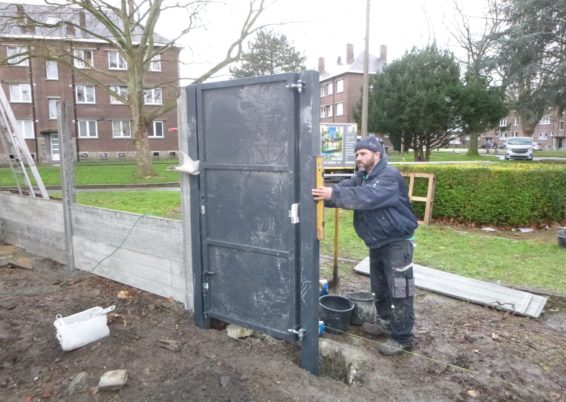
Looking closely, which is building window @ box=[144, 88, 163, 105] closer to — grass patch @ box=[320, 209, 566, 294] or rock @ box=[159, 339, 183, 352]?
grass patch @ box=[320, 209, 566, 294]

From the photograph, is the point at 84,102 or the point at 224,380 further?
the point at 84,102

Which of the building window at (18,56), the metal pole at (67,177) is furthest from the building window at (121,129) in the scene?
the metal pole at (67,177)

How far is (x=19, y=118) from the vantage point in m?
33.3

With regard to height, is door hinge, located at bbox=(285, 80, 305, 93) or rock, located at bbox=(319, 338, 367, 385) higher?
door hinge, located at bbox=(285, 80, 305, 93)

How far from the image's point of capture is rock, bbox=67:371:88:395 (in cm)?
306

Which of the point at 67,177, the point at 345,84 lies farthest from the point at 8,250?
the point at 345,84

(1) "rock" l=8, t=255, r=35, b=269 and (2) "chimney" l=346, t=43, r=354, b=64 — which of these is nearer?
(1) "rock" l=8, t=255, r=35, b=269

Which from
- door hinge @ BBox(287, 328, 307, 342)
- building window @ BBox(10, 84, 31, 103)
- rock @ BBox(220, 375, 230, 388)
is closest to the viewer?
rock @ BBox(220, 375, 230, 388)

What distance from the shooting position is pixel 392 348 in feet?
12.1

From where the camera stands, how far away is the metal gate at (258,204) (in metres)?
3.22

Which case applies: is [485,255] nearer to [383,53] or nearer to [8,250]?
[8,250]

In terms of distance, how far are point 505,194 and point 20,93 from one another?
1400 inches

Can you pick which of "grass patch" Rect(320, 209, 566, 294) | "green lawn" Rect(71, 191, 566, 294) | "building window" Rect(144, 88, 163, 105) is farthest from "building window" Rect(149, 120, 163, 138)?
"grass patch" Rect(320, 209, 566, 294)

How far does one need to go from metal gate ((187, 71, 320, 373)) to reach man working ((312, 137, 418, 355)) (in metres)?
0.47
